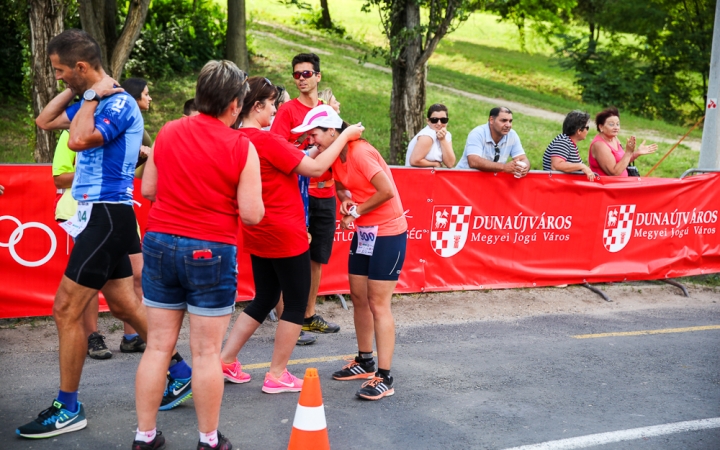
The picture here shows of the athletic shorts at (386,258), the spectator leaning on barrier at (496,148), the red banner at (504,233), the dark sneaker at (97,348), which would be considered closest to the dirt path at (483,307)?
the red banner at (504,233)

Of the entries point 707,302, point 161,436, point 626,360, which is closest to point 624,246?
point 707,302

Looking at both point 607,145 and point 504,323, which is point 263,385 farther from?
point 607,145

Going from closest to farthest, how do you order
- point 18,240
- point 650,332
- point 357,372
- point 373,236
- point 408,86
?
point 373,236 < point 357,372 < point 18,240 < point 650,332 < point 408,86

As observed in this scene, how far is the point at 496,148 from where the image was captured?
8430 millimetres

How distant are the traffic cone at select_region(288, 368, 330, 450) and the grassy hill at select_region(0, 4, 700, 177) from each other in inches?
418

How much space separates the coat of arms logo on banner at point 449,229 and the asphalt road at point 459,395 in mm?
1130

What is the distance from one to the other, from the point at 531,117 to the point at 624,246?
612 inches

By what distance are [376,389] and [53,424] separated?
2.04 m

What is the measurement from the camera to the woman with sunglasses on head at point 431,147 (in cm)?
792

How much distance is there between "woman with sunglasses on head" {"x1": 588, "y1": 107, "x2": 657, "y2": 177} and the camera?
29.8 ft

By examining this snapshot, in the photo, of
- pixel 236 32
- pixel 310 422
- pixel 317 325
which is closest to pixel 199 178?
pixel 310 422

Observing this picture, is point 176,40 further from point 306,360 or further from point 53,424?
point 53,424

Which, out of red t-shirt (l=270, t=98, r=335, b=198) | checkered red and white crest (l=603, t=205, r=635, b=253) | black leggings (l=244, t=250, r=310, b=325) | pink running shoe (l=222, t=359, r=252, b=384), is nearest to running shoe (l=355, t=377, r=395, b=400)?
black leggings (l=244, t=250, r=310, b=325)

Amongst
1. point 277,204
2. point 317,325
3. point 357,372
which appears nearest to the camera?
point 277,204
